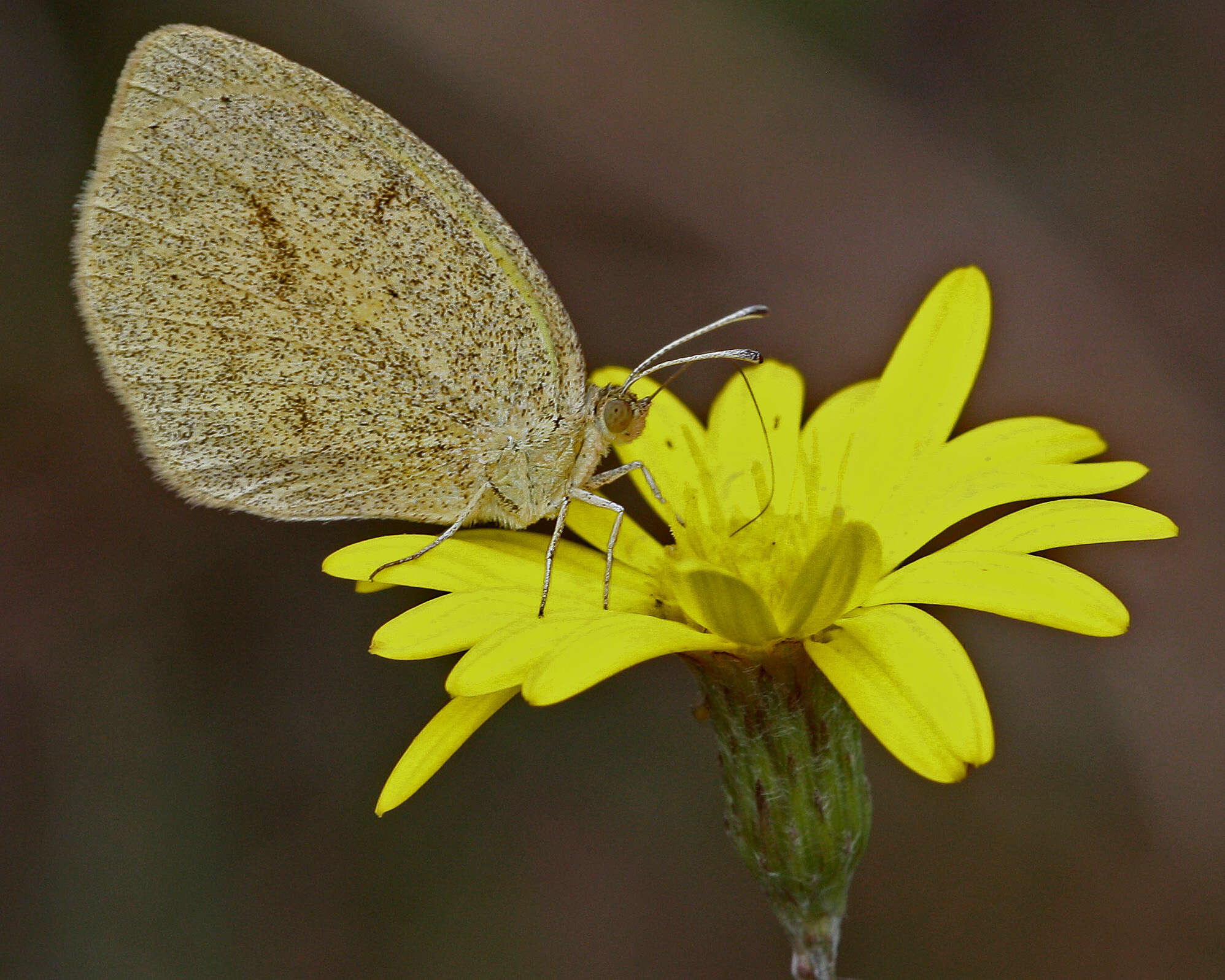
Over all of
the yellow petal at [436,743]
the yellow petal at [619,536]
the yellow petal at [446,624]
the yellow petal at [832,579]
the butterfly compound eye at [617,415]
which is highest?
the butterfly compound eye at [617,415]

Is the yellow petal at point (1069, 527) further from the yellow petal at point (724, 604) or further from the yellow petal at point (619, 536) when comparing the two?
the yellow petal at point (619, 536)

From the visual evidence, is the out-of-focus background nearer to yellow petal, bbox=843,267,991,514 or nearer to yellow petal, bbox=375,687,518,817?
yellow petal, bbox=843,267,991,514

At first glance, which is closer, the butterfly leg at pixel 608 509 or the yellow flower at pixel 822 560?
the yellow flower at pixel 822 560

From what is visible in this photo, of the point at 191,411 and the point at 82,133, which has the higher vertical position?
the point at 82,133

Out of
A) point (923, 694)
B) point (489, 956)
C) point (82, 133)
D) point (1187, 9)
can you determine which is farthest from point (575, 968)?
point (1187, 9)

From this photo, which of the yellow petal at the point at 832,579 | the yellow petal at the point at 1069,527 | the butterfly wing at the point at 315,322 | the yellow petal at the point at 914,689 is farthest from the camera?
the butterfly wing at the point at 315,322

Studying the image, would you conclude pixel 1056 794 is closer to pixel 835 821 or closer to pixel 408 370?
pixel 835 821

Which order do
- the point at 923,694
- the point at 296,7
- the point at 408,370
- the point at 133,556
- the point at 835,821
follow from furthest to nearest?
the point at 296,7, the point at 133,556, the point at 408,370, the point at 835,821, the point at 923,694

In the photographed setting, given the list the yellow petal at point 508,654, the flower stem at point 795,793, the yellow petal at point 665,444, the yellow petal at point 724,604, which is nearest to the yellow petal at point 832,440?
the yellow petal at point 665,444
